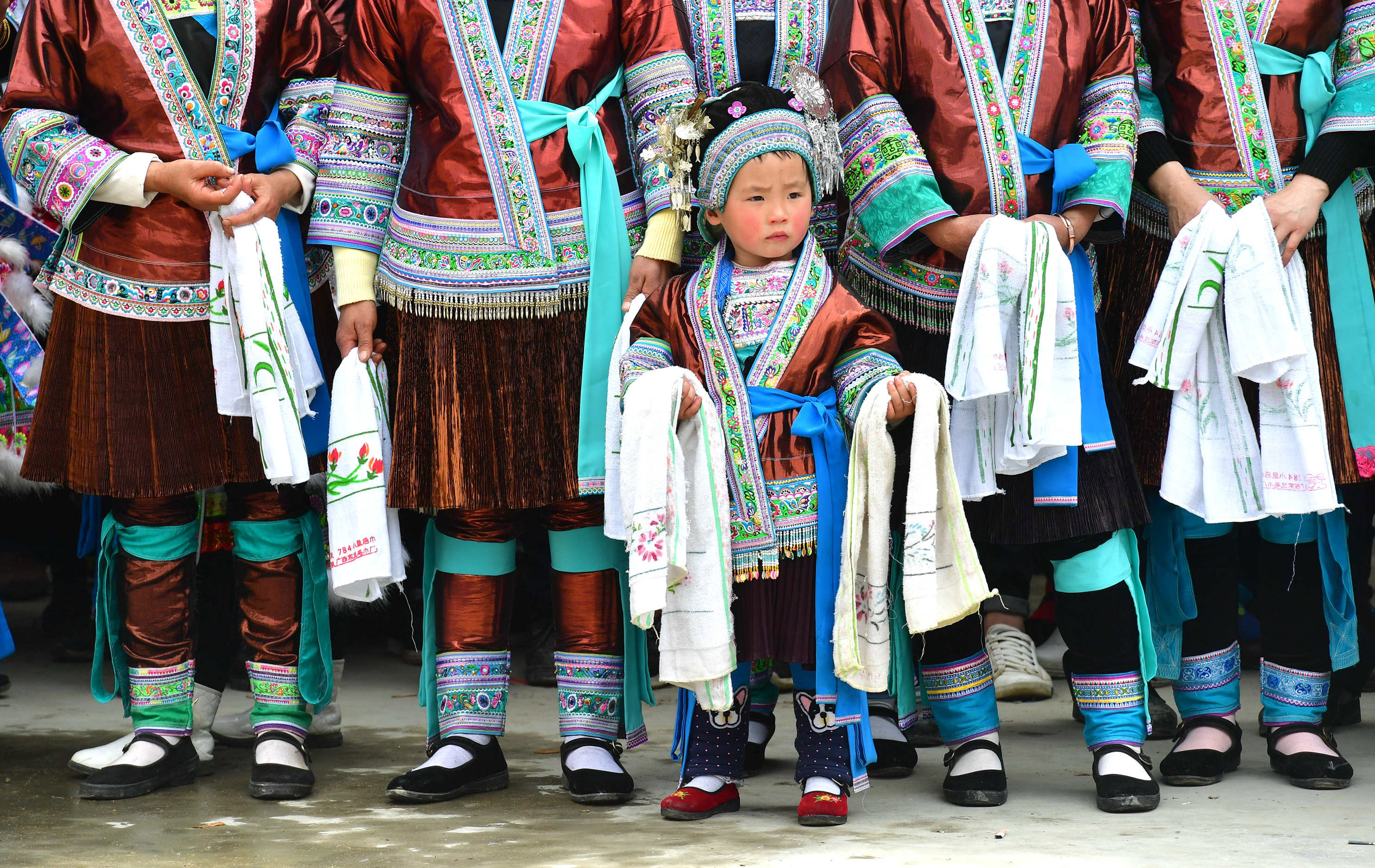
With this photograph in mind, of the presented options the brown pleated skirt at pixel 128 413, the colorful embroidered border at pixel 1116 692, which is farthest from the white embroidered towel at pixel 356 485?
the colorful embroidered border at pixel 1116 692

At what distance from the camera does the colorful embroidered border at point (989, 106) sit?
117 inches

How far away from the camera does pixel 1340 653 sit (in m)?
3.19

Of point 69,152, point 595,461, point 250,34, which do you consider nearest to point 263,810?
point 595,461

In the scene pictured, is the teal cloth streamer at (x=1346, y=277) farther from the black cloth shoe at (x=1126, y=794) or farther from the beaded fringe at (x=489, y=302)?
the beaded fringe at (x=489, y=302)

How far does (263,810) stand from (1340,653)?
2.30 meters

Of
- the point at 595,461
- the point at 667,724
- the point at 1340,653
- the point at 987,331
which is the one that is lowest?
the point at 667,724

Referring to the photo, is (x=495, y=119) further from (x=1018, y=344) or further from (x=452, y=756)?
(x=452, y=756)

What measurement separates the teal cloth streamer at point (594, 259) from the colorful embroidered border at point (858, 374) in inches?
19.4

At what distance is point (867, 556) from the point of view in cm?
275

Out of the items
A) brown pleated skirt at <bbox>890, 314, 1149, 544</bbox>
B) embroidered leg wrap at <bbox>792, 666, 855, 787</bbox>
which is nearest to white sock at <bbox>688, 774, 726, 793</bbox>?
embroidered leg wrap at <bbox>792, 666, 855, 787</bbox>

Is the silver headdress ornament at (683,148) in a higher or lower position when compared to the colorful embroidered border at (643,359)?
higher

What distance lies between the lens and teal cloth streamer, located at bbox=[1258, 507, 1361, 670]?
3159 mm

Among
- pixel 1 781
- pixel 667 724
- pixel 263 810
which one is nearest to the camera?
pixel 263 810

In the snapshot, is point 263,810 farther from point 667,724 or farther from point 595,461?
point 667,724
